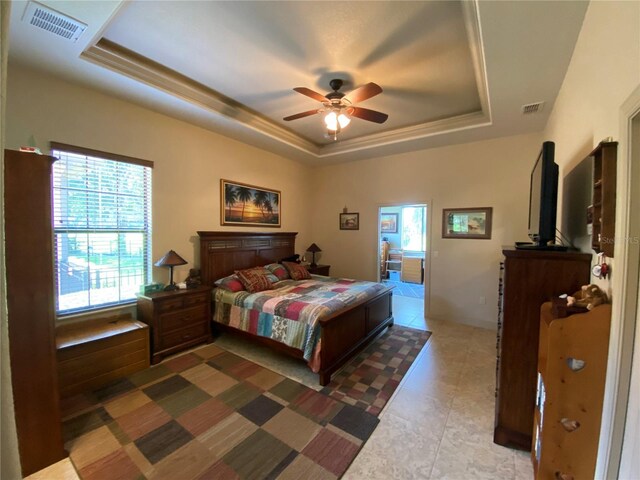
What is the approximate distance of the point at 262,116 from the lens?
3779 millimetres

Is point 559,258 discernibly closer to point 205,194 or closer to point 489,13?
point 489,13

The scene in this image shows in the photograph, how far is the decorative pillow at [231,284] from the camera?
346cm

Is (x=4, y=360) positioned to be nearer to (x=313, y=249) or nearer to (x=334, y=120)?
(x=334, y=120)

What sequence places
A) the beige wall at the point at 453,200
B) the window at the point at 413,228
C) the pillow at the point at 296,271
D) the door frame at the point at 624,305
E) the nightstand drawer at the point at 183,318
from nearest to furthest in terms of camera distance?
1. the door frame at the point at 624,305
2. the nightstand drawer at the point at 183,318
3. the beige wall at the point at 453,200
4. the pillow at the point at 296,271
5. the window at the point at 413,228

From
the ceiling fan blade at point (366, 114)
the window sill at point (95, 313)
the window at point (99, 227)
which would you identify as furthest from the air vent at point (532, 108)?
the window sill at point (95, 313)

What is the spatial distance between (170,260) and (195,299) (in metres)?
0.56

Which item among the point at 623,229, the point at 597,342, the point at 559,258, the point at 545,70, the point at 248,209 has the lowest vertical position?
the point at 597,342

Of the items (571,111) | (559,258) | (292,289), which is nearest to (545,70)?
(571,111)

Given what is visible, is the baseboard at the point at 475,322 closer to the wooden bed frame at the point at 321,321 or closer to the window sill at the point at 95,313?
the wooden bed frame at the point at 321,321

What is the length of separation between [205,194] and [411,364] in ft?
11.5

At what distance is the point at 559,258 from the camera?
1616 millimetres

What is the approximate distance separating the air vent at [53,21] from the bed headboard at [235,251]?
2.25 m

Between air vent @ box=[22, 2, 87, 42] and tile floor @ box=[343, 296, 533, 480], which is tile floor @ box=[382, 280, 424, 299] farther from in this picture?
air vent @ box=[22, 2, 87, 42]

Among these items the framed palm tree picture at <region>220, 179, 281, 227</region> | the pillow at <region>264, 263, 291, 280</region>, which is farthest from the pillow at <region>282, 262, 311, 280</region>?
the framed palm tree picture at <region>220, 179, 281, 227</region>
